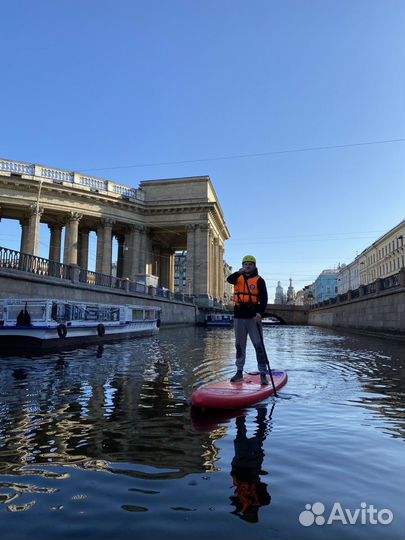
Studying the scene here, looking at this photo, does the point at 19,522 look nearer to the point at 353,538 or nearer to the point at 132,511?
the point at 132,511

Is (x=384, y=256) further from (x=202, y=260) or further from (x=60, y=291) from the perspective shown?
(x=60, y=291)

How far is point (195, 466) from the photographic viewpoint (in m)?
4.00

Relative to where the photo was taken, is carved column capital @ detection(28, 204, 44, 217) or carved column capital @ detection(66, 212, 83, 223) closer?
carved column capital @ detection(28, 204, 44, 217)

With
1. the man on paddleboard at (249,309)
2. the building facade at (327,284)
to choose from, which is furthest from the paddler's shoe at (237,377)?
the building facade at (327,284)

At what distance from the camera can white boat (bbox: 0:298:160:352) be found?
15.4 m

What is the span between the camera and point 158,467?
3941 millimetres

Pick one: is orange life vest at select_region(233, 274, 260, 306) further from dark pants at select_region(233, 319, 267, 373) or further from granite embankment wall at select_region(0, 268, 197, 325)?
granite embankment wall at select_region(0, 268, 197, 325)

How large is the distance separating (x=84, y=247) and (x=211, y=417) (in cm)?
5959

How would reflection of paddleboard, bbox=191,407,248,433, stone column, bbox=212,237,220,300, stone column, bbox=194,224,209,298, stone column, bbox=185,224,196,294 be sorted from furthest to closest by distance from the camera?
stone column, bbox=212,237,220,300 → stone column, bbox=185,224,196,294 → stone column, bbox=194,224,209,298 → reflection of paddleboard, bbox=191,407,248,433

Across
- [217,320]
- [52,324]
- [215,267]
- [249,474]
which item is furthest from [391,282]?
[215,267]

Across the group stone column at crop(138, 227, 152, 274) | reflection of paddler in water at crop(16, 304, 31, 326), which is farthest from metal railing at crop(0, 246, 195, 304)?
stone column at crop(138, 227, 152, 274)

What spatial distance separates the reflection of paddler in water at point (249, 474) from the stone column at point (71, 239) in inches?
1921

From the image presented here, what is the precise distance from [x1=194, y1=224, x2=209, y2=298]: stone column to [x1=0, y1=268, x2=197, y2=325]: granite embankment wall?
1822 centimetres

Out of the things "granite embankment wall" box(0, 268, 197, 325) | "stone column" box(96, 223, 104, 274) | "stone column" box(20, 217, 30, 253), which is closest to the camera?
"granite embankment wall" box(0, 268, 197, 325)
